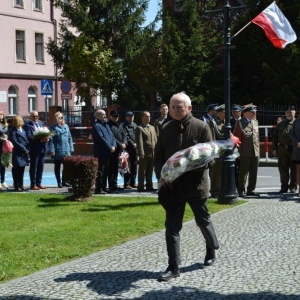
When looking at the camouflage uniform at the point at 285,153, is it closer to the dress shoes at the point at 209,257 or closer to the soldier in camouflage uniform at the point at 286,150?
the soldier in camouflage uniform at the point at 286,150

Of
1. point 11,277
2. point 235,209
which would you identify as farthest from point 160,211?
point 11,277

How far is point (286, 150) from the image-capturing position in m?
15.7

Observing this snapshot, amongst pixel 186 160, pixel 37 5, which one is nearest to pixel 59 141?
pixel 186 160

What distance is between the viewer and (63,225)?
1134 cm

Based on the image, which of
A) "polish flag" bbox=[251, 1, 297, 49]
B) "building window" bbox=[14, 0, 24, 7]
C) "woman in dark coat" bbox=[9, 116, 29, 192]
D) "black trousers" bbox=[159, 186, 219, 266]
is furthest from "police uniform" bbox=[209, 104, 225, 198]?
"building window" bbox=[14, 0, 24, 7]

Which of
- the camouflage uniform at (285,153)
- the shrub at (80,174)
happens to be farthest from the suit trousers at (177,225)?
the camouflage uniform at (285,153)

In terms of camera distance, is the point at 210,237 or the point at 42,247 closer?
the point at 210,237

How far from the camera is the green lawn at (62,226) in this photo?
8.95 m

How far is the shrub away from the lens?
1437 cm

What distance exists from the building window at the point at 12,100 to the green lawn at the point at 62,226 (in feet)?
124

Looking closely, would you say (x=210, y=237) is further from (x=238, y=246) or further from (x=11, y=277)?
(x=11, y=277)

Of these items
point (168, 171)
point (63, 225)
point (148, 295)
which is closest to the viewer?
point (148, 295)

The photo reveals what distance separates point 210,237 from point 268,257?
36.0 inches

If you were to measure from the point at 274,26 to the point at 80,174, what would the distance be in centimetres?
527
